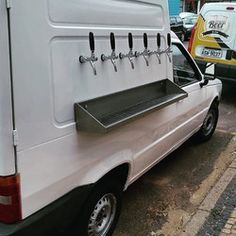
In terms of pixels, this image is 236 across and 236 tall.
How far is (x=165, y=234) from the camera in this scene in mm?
3479

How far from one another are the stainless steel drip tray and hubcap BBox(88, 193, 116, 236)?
2.19ft

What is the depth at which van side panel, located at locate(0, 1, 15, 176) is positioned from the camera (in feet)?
6.53

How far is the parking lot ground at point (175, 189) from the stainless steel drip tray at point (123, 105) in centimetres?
113

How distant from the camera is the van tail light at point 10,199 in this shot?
7.05 ft

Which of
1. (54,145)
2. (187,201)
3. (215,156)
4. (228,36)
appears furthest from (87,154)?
(228,36)

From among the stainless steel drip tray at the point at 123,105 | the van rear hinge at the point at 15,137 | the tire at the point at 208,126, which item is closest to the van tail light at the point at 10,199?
the van rear hinge at the point at 15,137

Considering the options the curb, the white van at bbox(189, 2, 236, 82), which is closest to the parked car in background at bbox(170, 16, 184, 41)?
the white van at bbox(189, 2, 236, 82)

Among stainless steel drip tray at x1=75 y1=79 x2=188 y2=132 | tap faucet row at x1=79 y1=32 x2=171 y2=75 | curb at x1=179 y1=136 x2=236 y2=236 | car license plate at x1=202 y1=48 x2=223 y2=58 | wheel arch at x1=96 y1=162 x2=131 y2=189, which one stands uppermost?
tap faucet row at x1=79 y1=32 x2=171 y2=75

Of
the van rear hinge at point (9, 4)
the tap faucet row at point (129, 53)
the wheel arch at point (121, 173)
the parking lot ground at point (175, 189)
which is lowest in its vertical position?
the parking lot ground at point (175, 189)

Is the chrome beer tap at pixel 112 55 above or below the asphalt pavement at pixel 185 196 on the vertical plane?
above

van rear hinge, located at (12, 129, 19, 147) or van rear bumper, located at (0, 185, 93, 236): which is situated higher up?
van rear hinge, located at (12, 129, 19, 147)

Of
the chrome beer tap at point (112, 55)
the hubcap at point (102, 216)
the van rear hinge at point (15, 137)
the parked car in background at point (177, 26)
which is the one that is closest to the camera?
the van rear hinge at point (15, 137)

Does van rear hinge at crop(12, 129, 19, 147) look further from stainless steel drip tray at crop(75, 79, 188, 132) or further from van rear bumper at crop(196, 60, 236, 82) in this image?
van rear bumper at crop(196, 60, 236, 82)

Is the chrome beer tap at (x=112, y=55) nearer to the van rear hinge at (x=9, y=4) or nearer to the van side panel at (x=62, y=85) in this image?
the van side panel at (x=62, y=85)
